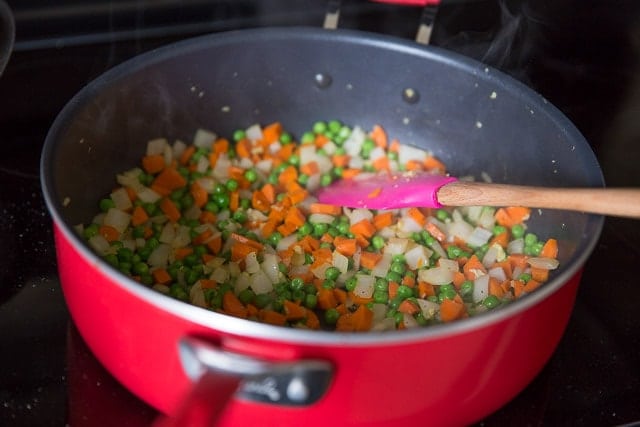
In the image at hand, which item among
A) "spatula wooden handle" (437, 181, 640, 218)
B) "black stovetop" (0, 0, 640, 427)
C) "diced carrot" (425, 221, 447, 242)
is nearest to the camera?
"spatula wooden handle" (437, 181, 640, 218)

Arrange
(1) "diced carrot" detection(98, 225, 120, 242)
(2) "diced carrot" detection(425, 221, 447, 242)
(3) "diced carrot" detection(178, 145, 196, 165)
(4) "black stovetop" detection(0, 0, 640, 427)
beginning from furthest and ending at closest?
(3) "diced carrot" detection(178, 145, 196, 165) < (2) "diced carrot" detection(425, 221, 447, 242) < (1) "diced carrot" detection(98, 225, 120, 242) < (4) "black stovetop" detection(0, 0, 640, 427)

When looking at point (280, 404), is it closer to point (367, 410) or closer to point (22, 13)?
point (367, 410)

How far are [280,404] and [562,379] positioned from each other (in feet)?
1.85

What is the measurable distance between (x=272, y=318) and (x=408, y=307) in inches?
9.5

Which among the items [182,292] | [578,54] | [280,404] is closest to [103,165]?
[182,292]

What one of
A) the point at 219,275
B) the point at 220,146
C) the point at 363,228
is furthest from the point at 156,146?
the point at 363,228

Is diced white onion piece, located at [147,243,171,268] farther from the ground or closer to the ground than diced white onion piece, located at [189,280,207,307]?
closer to the ground

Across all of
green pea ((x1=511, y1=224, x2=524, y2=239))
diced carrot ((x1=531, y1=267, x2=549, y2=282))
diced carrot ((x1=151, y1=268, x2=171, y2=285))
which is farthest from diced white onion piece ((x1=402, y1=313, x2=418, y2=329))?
diced carrot ((x1=151, y1=268, x2=171, y2=285))

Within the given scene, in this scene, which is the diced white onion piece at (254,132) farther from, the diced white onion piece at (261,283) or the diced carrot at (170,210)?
the diced white onion piece at (261,283)

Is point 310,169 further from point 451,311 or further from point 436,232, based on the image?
point 451,311

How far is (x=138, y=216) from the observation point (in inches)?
61.2

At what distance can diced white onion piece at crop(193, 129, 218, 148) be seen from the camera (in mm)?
1710

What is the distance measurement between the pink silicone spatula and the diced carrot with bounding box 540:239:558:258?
0.66 feet

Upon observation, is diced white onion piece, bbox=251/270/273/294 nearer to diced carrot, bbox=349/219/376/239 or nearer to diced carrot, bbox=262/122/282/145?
diced carrot, bbox=349/219/376/239
